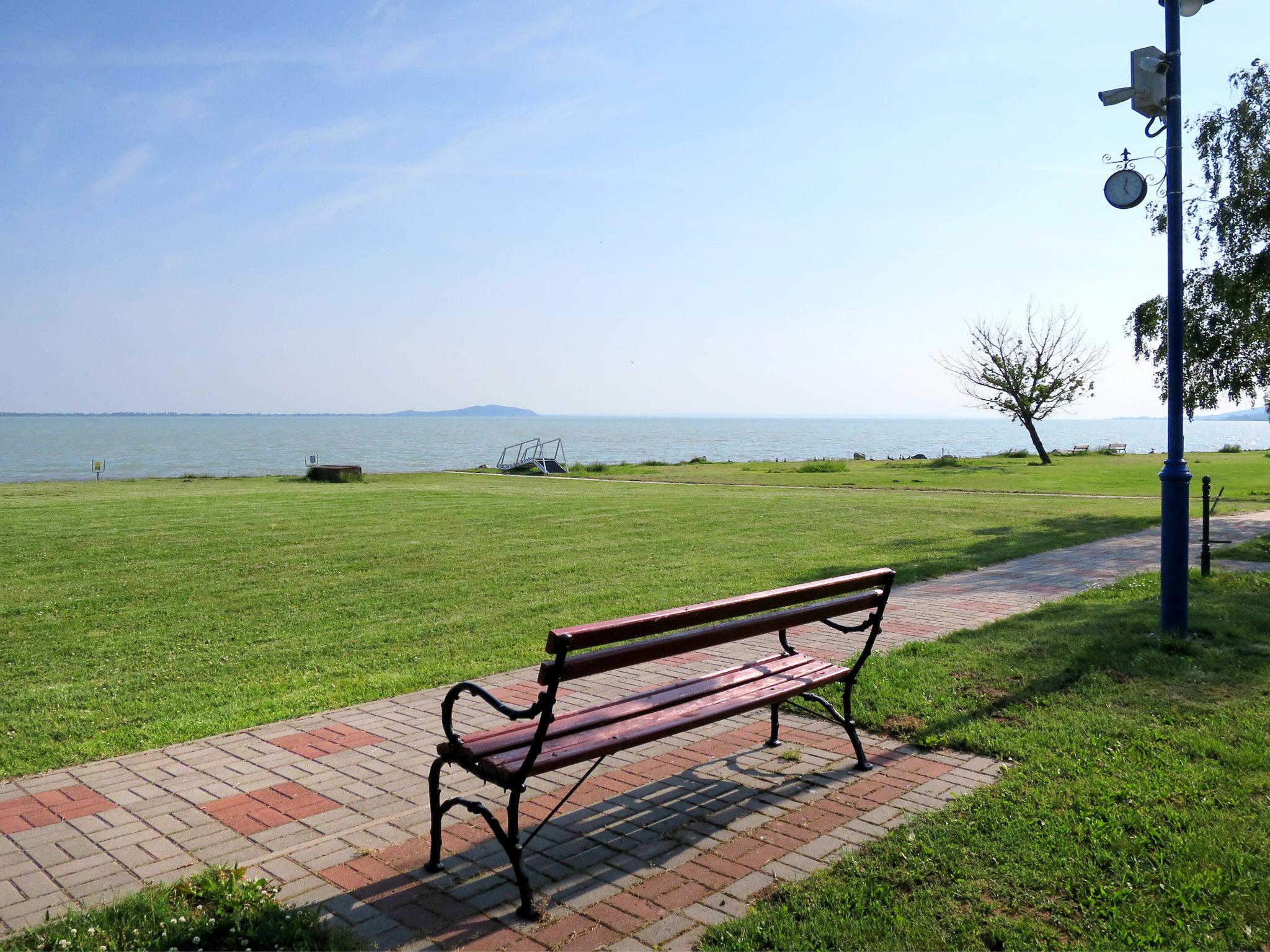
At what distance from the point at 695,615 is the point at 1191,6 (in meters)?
6.18

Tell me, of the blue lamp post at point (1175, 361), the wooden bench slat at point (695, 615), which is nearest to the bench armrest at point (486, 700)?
the wooden bench slat at point (695, 615)

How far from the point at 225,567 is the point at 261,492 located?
1398cm

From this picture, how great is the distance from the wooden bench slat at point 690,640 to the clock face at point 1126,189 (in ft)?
13.6

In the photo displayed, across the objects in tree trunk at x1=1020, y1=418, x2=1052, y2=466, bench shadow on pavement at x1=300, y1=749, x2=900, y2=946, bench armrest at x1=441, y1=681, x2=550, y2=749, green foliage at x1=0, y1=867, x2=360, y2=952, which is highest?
tree trunk at x1=1020, y1=418, x2=1052, y2=466

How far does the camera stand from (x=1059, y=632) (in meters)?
7.59

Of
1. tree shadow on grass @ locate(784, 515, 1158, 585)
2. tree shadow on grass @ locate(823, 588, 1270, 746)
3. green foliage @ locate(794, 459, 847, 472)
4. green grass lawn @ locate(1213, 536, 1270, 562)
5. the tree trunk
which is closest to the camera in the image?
tree shadow on grass @ locate(823, 588, 1270, 746)

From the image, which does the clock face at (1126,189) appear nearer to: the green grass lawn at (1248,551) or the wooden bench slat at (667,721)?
the wooden bench slat at (667,721)

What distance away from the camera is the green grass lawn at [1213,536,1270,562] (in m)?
11.8

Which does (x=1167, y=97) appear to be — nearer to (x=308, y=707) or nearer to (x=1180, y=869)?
(x=1180, y=869)

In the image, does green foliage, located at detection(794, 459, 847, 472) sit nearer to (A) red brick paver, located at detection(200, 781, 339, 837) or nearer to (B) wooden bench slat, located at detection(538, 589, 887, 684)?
(B) wooden bench slat, located at detection(538, 589, 887, 684)

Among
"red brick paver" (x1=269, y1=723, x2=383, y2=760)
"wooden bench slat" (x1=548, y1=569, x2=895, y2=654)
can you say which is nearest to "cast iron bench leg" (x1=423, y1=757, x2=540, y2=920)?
"wooden bench slat" (x1=548, y1=569, x2=895, y2=654)

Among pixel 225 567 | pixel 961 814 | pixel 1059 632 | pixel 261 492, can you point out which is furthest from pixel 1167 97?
pixel 261 492

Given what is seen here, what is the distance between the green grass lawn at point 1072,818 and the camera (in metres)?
3.16

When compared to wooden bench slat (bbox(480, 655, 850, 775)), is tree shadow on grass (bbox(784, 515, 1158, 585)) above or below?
below
